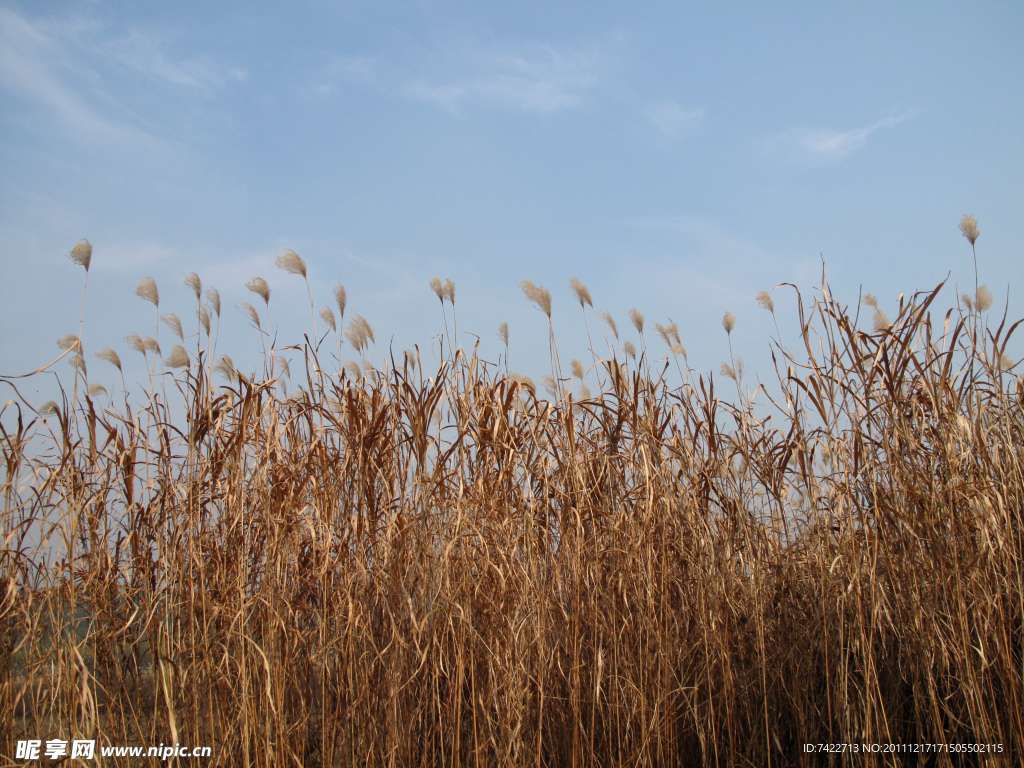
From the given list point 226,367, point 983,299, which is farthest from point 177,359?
point 983,299

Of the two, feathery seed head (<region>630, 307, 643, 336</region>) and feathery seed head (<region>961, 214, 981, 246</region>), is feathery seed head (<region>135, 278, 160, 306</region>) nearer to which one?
feathery seed head (<region>630, 307, 643, 336</region>)

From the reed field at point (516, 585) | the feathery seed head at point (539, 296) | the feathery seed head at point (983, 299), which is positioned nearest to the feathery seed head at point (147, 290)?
the reed field at point (516, 585)

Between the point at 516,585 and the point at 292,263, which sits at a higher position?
the point at 292,263

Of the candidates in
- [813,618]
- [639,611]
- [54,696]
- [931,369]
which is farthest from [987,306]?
[54,696]

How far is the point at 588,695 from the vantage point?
2197 mm

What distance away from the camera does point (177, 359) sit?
239 cm

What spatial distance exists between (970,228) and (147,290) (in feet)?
10.1

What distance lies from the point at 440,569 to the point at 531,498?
38 cm

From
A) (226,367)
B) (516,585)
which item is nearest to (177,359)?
(226,367)

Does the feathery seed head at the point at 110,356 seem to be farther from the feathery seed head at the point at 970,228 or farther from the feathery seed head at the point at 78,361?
the feathery seed head at the point at 970,228

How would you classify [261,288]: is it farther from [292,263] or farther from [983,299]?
[983,299]

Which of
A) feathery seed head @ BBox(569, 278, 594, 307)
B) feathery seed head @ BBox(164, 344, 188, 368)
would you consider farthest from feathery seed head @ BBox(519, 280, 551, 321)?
feathery seed head @ BBox(164, 344, 188, 368)

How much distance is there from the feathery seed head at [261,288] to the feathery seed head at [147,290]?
0.33 meters

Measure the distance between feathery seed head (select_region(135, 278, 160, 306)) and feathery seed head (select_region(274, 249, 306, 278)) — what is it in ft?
1.48
